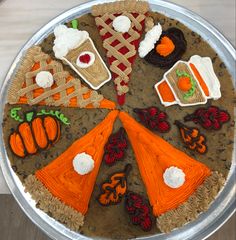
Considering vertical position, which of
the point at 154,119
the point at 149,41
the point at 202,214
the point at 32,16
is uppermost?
the point at 32,16

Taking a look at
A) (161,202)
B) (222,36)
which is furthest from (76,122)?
(222,36)

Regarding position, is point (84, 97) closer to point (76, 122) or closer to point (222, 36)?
point (76, 122)

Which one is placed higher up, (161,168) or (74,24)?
(74,24)

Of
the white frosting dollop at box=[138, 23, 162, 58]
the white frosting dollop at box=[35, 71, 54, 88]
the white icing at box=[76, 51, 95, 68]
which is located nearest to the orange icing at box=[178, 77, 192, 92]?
the white frosting dollop at box=[138, 23, 162, 58]

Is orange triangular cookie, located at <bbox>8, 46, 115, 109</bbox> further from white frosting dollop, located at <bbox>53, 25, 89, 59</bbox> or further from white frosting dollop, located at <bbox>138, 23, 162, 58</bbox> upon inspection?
white frosting dollop, located at <bbox>138, 23, 162, 58</bbox>

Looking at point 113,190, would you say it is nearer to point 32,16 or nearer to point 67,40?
point 67,40

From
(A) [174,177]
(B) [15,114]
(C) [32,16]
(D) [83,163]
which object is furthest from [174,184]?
(C) [32,16]
